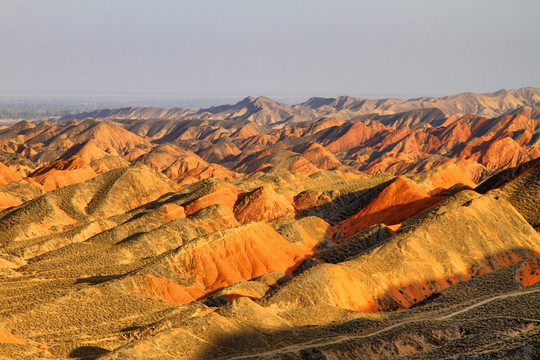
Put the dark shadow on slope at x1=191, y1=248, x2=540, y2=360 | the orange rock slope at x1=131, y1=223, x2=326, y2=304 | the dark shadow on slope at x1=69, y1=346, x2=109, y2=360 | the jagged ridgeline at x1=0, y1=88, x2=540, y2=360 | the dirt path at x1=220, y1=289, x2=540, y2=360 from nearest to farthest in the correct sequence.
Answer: the dark shadow on slope at x1=191, y1=248, x2=540, y2=360 → the dirt path at x1=220, y1=289, x2=540, y2=360 → the jagged ridgeline at x1=0, y1=88, x2=540, y2=360 → the dark shadow on slope at x1=69, y1=346, x2=109, y2=360 → the orange rock slope at x1=131, y1=223, x2=326, y2=304

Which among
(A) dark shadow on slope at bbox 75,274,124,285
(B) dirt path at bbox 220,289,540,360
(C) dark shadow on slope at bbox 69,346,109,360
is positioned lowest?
(A) dark shadow on slope at bbox 75,274,124,285

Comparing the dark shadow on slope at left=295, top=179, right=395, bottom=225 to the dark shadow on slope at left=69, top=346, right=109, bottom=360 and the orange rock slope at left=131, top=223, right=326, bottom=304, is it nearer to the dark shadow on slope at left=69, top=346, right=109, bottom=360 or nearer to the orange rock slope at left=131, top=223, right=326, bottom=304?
the orange rock slope at left=131, top=223, right=326, bottom=304

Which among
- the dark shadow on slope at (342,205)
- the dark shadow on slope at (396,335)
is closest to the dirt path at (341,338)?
the dark shadow on slope at (396,335)

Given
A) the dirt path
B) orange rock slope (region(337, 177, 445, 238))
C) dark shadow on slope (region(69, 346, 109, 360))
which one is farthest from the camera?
orange rock slope (region(337, 177, 445, 238))

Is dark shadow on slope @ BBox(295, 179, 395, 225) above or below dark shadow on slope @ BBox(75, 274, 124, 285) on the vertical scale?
below

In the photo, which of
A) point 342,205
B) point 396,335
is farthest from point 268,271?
point 342,205

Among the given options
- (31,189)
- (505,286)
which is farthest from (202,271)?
(31,189)

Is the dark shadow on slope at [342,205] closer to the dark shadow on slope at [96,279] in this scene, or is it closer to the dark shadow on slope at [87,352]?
the dark shadow on slope at [96,279]

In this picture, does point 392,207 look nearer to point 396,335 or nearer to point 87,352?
point 396,335

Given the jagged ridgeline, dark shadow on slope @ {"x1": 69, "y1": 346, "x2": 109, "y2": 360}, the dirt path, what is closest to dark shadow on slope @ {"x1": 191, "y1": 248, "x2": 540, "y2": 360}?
the dirt path

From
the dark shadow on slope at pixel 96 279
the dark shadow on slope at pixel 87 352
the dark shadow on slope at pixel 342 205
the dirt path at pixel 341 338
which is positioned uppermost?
the dirt path at pixel 341 338

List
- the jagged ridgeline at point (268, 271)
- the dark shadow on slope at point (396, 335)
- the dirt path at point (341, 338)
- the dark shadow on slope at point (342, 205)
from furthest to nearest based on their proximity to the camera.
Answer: the dark shadow on slope at point (342, 205), the jagged ridgeline at point (268, 271), the dirt path at point (341, 338), the dark shadow on slope at point (396, 335)
